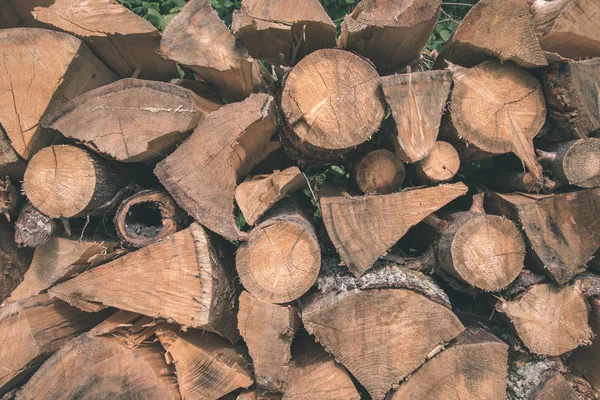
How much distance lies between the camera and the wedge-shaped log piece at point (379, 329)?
2.14 metres

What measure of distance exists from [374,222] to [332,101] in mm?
592

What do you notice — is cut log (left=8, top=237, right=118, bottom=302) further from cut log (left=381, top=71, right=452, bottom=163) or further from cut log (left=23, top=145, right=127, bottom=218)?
cut log (left=381, top=71, right=452, bottom=163)

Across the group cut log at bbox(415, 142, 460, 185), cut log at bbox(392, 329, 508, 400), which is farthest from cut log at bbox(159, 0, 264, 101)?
cut log at bbox(392, 329, 508, 400)

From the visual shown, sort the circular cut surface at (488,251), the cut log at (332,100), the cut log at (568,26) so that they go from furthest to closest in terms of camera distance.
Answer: the cut log at (568,26), the circular cut surface at (488,251), the cut log at (332,100)

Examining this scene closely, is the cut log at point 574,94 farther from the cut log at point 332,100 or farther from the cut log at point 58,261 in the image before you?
the cut log at point 58,261

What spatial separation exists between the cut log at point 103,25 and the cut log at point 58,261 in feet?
3.08

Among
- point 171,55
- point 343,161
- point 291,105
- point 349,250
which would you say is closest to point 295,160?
point 343,161

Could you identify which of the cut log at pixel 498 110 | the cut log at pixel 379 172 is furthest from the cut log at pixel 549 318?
the cut log at pixel 379 172

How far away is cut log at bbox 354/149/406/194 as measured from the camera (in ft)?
7.40

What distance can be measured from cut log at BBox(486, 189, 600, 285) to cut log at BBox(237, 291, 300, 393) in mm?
1229

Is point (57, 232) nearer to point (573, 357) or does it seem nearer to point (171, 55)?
point (171, 55)

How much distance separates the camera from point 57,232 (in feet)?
7.42

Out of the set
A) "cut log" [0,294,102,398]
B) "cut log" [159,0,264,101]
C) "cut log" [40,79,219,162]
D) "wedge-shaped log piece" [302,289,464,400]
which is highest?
"cut log" [159,0,264,101]

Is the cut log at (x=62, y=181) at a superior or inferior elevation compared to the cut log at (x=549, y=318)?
superior
